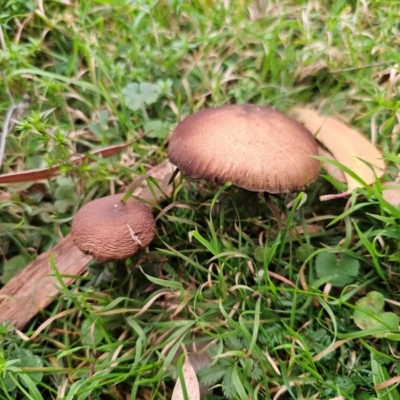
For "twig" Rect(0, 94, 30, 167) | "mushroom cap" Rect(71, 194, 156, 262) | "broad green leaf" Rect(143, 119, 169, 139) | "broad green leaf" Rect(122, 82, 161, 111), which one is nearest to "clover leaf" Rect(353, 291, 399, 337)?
"mushroom cap" Rect(71, 194, 156, 262)

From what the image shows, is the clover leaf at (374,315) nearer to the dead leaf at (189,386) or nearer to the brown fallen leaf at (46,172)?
the dead leaf at (189,386)

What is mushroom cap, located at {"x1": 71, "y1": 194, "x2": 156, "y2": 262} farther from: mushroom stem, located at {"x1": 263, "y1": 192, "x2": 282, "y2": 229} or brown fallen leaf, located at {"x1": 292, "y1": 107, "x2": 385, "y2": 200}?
brown fallen leaf, located at {"x1": 292, "y1": 107, "x2": 385, "y2": 200}

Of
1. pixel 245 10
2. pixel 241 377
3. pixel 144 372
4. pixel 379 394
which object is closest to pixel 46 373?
pixel 144 372

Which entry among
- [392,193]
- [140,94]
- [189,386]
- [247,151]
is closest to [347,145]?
[392,193]

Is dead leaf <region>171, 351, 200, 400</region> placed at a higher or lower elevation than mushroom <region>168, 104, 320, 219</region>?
lower

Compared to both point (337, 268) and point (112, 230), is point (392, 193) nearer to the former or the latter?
point (337, 268)

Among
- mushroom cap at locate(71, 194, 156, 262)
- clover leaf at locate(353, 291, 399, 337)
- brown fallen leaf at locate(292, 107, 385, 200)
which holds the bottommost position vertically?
clover leaf at locate(353, 291, 399, 337)

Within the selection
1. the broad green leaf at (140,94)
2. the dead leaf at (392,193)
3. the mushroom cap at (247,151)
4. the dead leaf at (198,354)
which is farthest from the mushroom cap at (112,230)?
the dead leaf at (392,193)
